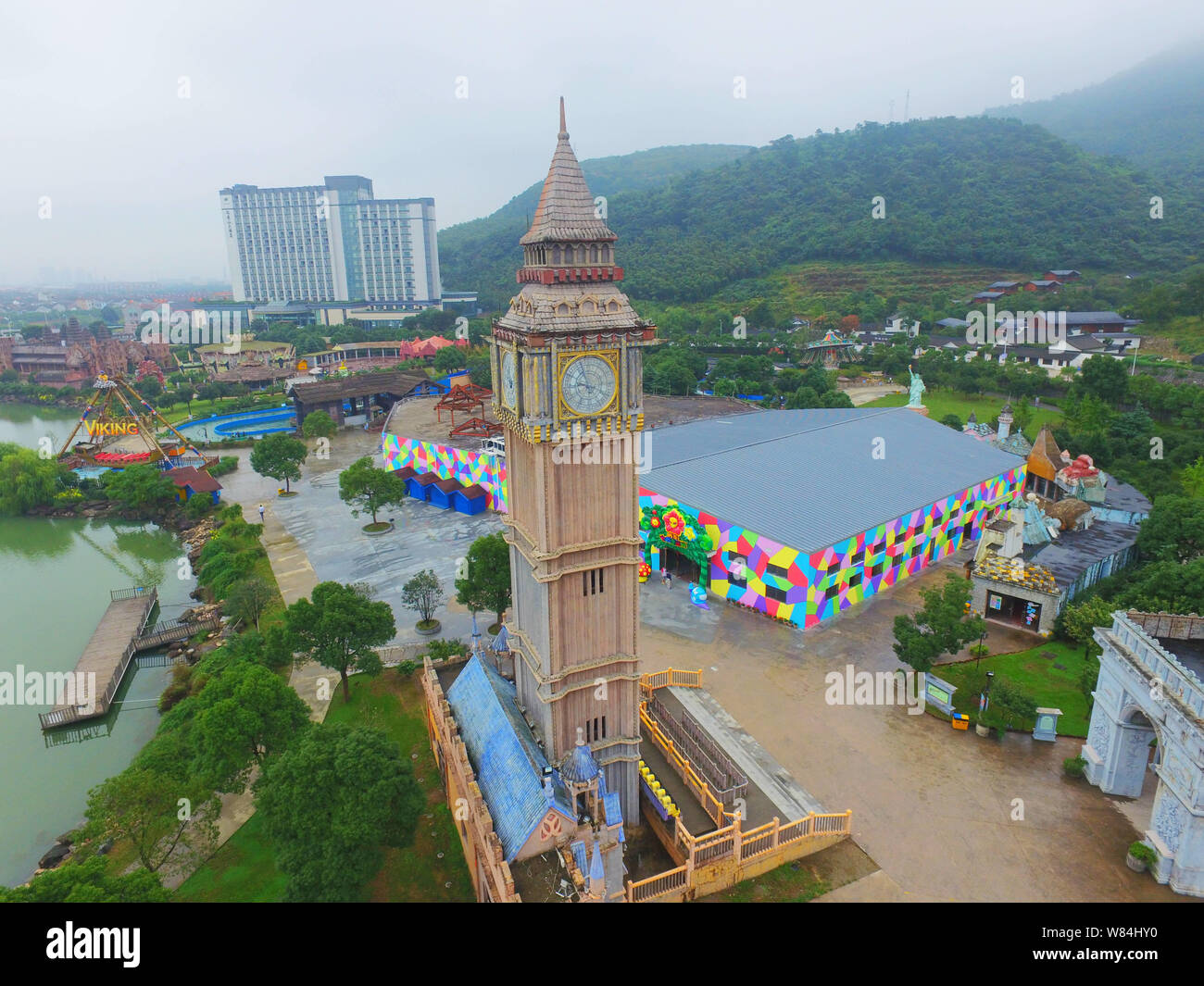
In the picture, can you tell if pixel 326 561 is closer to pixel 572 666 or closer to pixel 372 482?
pixel 372 482

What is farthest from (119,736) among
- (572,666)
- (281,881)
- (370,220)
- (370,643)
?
(370,220)

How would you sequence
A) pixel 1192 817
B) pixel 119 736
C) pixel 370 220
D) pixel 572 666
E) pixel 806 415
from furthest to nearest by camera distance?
pixel 370 220, pixel 806 415, pixel 119 736, pixel 572 666, pixel 1192 817

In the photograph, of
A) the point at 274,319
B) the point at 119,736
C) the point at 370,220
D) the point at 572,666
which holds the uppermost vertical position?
the point at 370,220

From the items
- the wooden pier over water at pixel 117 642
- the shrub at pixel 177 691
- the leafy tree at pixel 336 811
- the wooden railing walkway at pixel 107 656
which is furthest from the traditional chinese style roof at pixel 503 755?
the wooden pier over water at pixel 117 642

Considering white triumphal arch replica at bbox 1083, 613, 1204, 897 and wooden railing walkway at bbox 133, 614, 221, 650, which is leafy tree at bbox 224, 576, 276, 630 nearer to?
wooden railing walkway at bbox 133, 614, 221, 650

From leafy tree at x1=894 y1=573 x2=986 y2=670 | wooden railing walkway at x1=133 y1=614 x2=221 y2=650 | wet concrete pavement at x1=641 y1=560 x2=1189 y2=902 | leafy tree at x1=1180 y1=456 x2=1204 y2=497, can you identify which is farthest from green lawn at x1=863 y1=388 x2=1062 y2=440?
wooden railing walkway at x1=133 y1=614 x2=221 y2=650
